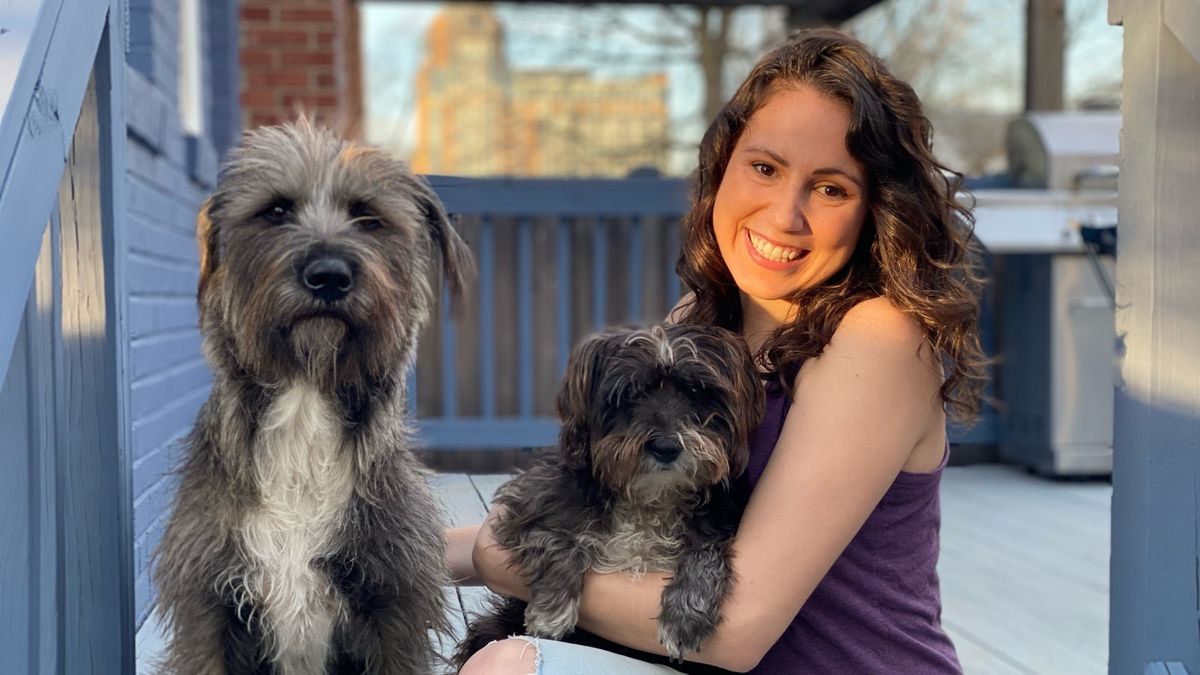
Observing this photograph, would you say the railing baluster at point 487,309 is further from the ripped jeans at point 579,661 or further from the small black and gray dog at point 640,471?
the ripped jeans at point 579,661

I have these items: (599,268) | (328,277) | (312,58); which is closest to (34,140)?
(328,277)

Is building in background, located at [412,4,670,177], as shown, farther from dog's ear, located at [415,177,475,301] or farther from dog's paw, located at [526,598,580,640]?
dog's paw, located at [526,598,580,640]

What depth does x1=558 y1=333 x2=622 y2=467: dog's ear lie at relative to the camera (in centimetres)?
228

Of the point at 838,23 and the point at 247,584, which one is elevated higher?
the point at 838,23

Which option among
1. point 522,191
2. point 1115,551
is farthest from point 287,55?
point 1115,551

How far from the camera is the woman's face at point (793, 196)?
220 cm

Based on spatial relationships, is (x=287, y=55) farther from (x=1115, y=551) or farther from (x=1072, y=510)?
(x=1115, y=551)

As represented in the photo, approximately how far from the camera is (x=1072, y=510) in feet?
19.2

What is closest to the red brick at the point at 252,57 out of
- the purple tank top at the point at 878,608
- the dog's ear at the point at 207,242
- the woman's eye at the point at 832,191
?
the dog's ear at the point at 207,242

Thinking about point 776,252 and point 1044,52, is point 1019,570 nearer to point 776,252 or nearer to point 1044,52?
point 776,252

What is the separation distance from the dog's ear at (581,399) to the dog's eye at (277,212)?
2.03 ft

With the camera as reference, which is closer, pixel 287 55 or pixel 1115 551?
pixel 1115 551

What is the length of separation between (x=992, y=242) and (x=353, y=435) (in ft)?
16.0

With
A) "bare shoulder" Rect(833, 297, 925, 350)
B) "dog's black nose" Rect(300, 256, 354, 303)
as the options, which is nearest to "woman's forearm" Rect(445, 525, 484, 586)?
"dog's black nose" Rect(300, 256, 354, 303)
